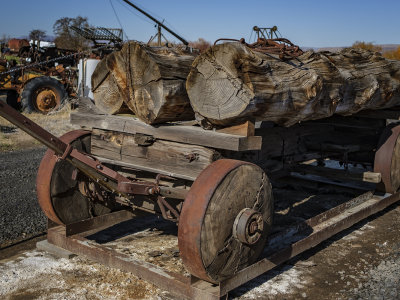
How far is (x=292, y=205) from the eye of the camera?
6.70 meters

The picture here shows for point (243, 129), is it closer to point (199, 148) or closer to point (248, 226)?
point (199, 148)

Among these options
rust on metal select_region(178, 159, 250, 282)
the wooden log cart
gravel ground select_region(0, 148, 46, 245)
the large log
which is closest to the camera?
rust on metal select_region(178, 159, 250, 282)

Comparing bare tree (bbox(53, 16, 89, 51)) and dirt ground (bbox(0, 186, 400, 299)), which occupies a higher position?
bare tree (bbox(53, 16, 89, 51))

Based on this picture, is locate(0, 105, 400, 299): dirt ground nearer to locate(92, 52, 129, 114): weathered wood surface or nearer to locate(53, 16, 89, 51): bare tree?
locate(92, 52, 129, 114): weathered wood surface

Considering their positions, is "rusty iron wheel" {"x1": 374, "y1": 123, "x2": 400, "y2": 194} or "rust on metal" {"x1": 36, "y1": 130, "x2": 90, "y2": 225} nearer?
"rust on metal" {"x1": 36, "y1": 130, "x2": 90, "y2": 225}

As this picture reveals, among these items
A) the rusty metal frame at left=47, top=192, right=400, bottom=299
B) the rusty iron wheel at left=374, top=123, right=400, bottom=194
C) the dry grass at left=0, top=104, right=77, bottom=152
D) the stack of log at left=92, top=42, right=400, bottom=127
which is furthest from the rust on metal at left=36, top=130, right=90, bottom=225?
the dry grass at left=0, top=104, right=77, bottom=152

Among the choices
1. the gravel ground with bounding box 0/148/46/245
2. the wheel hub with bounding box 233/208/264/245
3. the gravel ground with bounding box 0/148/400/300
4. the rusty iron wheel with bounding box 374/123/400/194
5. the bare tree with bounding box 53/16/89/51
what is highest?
the bare tree with bounding box 53/16/89/51

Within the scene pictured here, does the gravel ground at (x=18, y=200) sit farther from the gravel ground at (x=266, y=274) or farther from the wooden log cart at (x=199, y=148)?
the wooden log cart at (x=199, y=148)

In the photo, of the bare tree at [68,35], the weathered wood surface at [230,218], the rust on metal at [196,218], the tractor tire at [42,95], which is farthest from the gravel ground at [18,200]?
the bare tree at [68,35]

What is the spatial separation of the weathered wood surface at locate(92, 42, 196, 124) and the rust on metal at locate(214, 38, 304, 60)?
0.64 meters

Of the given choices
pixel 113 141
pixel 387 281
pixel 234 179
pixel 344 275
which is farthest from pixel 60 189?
pixel 387 281

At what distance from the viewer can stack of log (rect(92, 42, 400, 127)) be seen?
3674mm

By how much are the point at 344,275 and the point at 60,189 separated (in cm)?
284

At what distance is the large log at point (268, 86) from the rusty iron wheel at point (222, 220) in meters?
0.48
